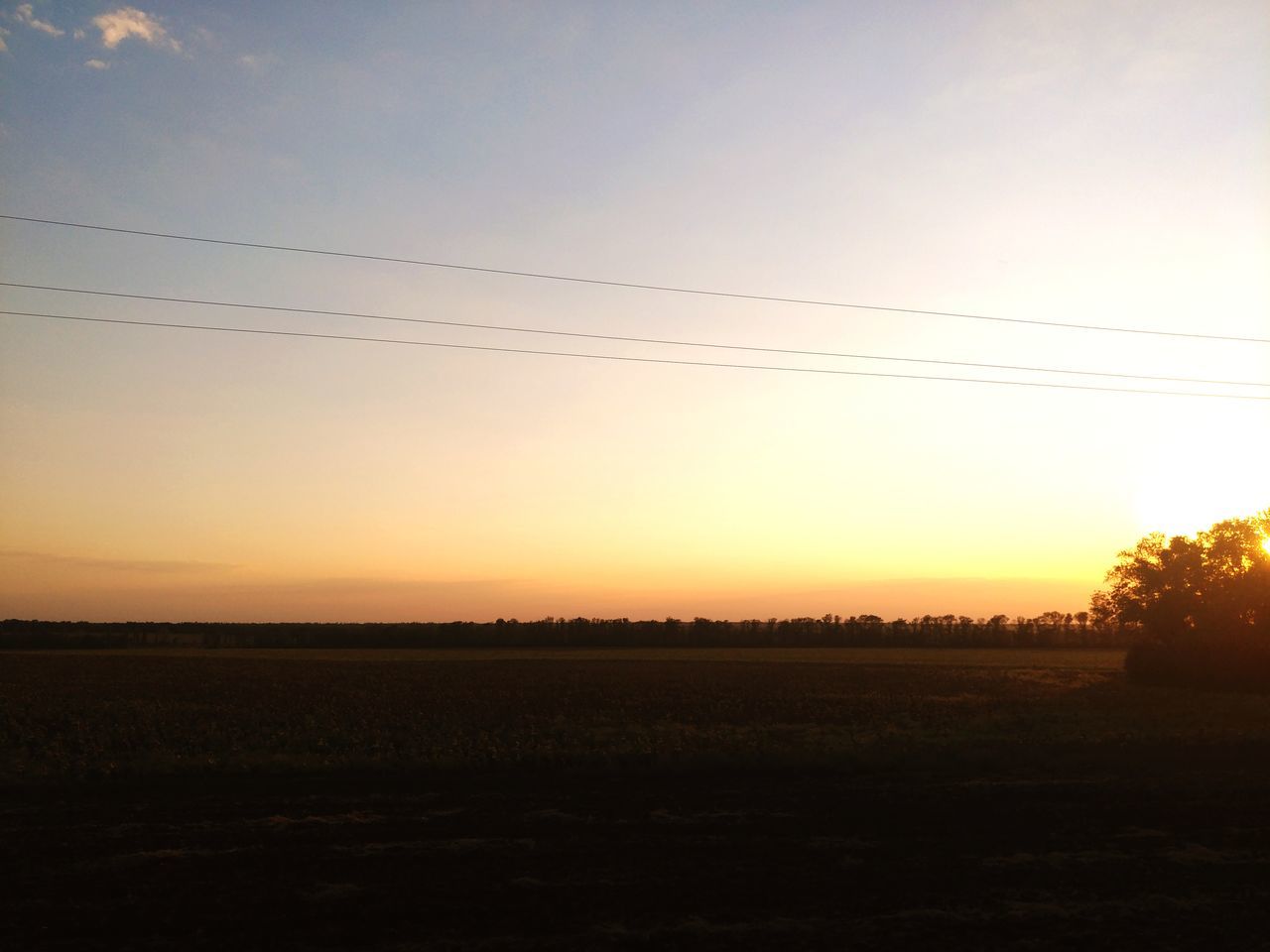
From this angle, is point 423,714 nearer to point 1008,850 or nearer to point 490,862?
point 490,862

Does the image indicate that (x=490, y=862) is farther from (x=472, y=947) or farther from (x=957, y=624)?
(x=957, y=624)

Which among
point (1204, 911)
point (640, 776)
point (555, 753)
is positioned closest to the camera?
point (1204, 911)

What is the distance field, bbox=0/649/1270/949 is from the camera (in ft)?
32.4

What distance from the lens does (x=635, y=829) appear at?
14508mm

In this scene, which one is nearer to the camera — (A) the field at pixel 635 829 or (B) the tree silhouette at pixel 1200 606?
(A) the field at pixel 635 829

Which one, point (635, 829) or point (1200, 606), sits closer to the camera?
point (635, 829)

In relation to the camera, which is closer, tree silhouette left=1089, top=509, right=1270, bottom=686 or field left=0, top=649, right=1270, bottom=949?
field left=0, top=649, right=1270, bottom=949

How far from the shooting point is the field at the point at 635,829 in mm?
9867

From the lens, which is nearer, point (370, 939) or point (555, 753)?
point (370, 939)

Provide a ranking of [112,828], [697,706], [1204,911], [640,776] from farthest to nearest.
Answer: [697,706] < [640,776] < [112,828] < [1204,911]

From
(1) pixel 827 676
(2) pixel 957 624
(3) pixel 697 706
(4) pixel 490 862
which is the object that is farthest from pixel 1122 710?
(2) pixel 957 624

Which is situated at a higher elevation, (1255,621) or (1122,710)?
(1255,621)

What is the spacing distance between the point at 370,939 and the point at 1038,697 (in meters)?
37.7

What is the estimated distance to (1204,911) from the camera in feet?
33.8
